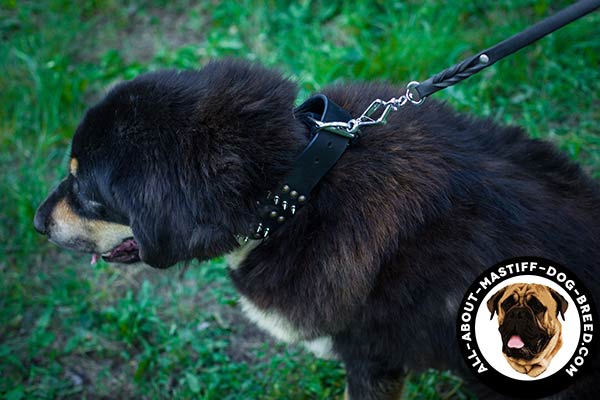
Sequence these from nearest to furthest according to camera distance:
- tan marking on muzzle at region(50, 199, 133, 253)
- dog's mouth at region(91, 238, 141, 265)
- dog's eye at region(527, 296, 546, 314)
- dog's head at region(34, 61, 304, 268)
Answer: dog's head at region(34, 61, 304, 268)
dog's eye at region(527, 296, 546, 314)
tan marking on muzzle at region(50, 199, 133, 253)
dog's mouth at region(91, 238, 141, 265)

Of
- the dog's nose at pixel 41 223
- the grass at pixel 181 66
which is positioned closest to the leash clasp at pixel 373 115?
the dog's nose at pixel 41 223

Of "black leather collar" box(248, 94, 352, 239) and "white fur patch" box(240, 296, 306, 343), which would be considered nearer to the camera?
"black leather collar" box(248, 94, 352, 239)

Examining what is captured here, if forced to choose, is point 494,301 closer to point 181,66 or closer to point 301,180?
point 301,180

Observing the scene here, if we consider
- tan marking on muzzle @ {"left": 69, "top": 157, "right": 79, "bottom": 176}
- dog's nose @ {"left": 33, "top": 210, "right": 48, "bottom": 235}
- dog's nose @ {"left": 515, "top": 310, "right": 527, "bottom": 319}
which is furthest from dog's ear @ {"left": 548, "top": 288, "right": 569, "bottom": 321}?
dog's nose @ {"left": 33, "top": 210, "right": 48, "bottom": 235}

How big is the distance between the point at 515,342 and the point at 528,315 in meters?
0.12

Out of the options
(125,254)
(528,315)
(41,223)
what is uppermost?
(528,315)

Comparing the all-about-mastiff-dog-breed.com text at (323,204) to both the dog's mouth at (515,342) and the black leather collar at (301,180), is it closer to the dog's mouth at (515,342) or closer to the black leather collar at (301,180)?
the black leather collar at (301,180)

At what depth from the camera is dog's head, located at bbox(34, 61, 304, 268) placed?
6.81ft

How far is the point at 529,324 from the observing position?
7.20ft

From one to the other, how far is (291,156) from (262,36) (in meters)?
2.64

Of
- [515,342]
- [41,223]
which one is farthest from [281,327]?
[41,223]

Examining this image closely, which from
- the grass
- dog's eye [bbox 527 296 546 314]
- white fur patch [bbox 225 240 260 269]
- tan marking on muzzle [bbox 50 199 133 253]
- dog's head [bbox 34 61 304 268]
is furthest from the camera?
the grass

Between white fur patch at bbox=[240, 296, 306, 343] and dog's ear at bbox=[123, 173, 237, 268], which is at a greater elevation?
dog's ear at bbox=[123, 173, 237, 268]

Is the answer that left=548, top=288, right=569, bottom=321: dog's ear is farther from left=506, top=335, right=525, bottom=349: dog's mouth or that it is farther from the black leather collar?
the black leather collar
